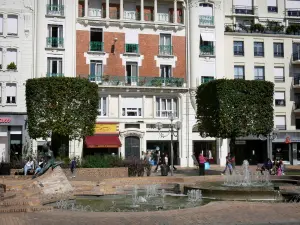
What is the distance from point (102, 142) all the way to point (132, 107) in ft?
16.0

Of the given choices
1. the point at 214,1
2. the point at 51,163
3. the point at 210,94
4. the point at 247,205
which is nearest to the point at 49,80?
the point at 210,94

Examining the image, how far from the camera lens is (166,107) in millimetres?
44344

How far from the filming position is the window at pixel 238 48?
47.8 metres

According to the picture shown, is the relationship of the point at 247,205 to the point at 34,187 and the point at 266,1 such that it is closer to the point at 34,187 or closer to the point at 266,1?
the point at 34,187

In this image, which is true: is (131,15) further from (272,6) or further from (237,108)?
(237,108)

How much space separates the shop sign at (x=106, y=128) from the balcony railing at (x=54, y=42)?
8.11 meters

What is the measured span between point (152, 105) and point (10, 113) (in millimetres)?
13107

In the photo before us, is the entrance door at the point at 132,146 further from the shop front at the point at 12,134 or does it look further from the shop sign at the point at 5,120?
the shop sign at the point at 5,120

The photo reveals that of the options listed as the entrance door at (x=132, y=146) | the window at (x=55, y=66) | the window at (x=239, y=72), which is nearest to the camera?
the window at (x=55, y=66)

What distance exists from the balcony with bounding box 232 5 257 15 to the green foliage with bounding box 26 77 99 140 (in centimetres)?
2607

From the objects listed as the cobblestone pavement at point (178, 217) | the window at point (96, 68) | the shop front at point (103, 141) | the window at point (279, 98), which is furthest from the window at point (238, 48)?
the cobblestone pavement at point (178, 217)

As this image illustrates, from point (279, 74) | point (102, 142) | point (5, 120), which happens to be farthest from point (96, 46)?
point (279, 74)

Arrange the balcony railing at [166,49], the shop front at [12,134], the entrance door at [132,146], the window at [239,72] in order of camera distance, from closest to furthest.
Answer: the shop front at [12,134] → the entrance door at [132,146] → the balcony railing at [166,49] → the window at [239,72]

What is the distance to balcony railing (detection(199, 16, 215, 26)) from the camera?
1790 inches
